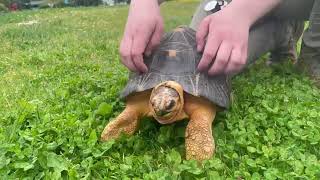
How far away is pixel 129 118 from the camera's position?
1759 millimetres

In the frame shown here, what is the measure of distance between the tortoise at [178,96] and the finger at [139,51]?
0.11 feet

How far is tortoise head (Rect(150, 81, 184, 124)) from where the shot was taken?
1572 millimetres

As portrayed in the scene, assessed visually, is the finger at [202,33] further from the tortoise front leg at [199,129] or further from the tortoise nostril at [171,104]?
the tortoise nostril at [171,104]

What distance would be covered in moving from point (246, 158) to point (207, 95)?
0.88 ft

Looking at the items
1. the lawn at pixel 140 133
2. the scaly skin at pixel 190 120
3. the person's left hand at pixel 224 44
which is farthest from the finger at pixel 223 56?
the lawn at pixel 140 133

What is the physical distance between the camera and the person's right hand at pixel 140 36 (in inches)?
71.5

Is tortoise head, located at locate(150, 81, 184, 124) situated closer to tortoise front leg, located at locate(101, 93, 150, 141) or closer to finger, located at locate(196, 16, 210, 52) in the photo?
tortoise front leg, located at locate(101, 93, 150, 141)

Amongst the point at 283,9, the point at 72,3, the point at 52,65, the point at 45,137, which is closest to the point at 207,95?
the point at 45,137

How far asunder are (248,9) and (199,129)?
55 cm

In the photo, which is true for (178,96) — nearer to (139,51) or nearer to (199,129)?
(199,129)

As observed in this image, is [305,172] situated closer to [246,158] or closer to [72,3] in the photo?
[246,158]

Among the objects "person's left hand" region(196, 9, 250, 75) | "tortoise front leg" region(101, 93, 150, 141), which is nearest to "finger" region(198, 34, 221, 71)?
"person's left hand" region(196, 9, 250, 75)

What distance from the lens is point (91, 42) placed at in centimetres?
397

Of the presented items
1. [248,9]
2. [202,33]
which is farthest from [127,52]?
[248,9]
